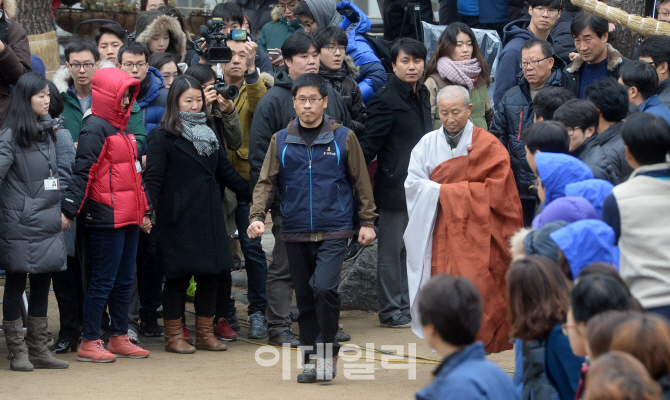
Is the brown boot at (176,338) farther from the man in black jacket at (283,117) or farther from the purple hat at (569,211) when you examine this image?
the purple hat at (569,211)

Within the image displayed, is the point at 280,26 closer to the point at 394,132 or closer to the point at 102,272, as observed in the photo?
the point at 394,132

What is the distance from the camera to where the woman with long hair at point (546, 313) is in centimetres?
298

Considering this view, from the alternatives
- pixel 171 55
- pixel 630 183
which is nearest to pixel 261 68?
pixel 171 55

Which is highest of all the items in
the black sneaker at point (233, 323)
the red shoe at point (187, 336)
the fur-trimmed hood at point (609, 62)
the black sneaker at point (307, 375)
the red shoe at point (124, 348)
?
the fur-trimmed hood at point (609, 62)

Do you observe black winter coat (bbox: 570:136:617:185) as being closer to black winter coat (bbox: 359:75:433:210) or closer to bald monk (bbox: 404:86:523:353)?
bald monk (bbox: 404:86:523:353)

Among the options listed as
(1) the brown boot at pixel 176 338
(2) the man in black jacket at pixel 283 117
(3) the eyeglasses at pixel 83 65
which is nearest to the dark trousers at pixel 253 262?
(2) the man in black jacket at pixel 283 117

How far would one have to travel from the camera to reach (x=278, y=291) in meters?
6.46

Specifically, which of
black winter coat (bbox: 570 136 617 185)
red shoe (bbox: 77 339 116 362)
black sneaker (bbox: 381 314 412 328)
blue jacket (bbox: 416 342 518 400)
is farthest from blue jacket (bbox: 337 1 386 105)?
blue jacket (bbox: 416 342 518 400)

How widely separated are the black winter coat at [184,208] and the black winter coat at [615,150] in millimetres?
2828

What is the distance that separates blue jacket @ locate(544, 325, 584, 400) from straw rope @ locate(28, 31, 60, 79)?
6.82 m

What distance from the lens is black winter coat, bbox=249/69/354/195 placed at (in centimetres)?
620

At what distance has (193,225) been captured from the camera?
20.0ft

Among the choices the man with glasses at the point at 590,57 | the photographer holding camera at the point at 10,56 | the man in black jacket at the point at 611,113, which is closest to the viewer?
the man in black jacket at the point at 611,113

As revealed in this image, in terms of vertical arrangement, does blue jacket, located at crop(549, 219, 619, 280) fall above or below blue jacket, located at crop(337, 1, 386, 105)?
above
